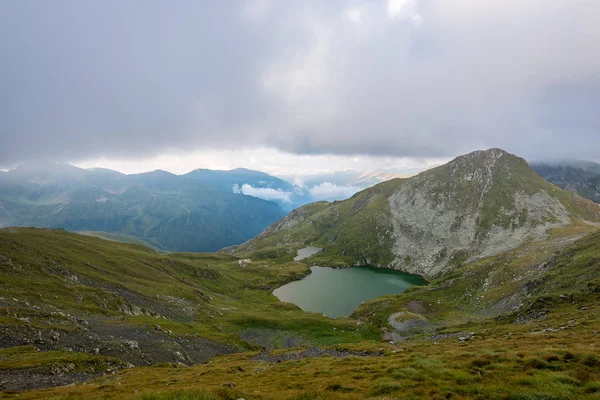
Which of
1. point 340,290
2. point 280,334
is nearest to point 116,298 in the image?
point 280,334

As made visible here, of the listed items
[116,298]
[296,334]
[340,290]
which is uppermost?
[116,298]

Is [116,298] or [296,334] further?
[296,334]

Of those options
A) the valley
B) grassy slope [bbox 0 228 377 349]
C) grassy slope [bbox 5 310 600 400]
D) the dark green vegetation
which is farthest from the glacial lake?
grassy slope [bbox 5 310 600 400]

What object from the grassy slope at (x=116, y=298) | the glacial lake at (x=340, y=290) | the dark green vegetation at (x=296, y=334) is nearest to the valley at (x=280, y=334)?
the dark green vegetation at (x=296, y=334)

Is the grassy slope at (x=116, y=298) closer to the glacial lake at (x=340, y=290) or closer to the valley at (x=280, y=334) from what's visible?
the valley at (x=280, y=334)

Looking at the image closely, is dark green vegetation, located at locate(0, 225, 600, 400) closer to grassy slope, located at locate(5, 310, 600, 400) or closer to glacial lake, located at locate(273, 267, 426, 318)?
grassy slope, located at locate(5, 310, 600, 400)

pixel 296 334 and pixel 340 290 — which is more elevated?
pixel 296 334

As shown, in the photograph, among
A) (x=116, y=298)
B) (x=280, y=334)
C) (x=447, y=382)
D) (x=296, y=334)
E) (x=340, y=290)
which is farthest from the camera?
(x=340, y=290)

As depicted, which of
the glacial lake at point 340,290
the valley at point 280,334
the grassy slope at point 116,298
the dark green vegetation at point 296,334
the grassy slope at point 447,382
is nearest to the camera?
the grassy slope at point 447,382

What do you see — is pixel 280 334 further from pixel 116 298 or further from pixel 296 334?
pixel 116 298

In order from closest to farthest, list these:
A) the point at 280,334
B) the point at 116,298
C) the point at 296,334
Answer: the point at 116,298
the point at 280,334
the point at 296,334
